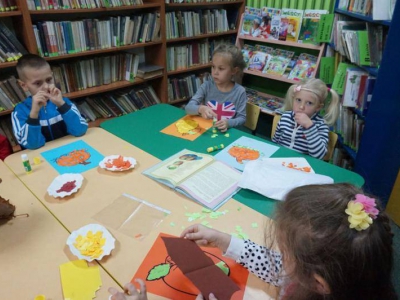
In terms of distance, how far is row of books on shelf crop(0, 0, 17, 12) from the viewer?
204 cm

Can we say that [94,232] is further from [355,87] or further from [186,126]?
[355,87]

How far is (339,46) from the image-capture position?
2.49 m

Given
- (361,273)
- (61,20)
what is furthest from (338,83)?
(61,20)

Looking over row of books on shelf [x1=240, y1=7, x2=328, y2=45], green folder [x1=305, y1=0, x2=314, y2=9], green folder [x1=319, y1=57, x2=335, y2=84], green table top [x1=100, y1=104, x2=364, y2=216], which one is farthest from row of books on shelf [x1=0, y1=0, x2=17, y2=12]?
green folder [x1=305, y1=0, x2=314, y2=9]

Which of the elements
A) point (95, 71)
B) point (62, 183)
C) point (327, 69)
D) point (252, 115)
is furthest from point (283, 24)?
point (62, 183)

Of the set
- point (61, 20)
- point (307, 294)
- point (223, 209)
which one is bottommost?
point (223, 209)

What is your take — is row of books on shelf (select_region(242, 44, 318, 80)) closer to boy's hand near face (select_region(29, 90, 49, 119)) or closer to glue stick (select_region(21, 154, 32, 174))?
boy's hand near face (select_region(29, 90, 49, 119))

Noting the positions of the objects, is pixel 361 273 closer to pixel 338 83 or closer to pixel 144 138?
pixel 144 138

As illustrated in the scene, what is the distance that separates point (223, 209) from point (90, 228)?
0.48 m

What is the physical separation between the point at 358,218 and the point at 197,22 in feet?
10.2

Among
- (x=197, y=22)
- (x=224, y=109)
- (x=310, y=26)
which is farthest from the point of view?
(x=197, y=22)

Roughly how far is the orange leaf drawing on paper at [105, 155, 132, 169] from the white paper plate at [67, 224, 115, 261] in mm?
376

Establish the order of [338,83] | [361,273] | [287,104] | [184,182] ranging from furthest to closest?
[338,83] → [287,104] → [184,182] → [361,273]

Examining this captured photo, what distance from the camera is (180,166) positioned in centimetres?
133
